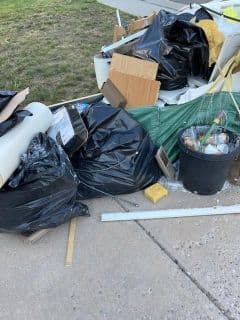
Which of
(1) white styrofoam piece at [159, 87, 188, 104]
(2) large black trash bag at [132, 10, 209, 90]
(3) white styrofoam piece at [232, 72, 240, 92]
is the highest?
(2) large black trash bag at [132, 10, 209, 90]

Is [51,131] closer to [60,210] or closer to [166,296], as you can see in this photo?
[60,210]

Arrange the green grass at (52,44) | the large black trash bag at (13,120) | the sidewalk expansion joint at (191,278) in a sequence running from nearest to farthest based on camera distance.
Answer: the sidewalk expansion joint at (191,278), the large black trash bag at (13,120), the green grass at (52,44)

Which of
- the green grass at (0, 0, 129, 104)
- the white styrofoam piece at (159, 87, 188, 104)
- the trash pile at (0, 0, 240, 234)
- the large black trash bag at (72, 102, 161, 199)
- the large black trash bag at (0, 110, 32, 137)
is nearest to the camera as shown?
the large black trash bag at (0, 110, 32, 137)

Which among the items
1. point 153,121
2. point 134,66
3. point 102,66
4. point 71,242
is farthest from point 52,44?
point 71,242

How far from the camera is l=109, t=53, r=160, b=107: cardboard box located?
2939 millimetres

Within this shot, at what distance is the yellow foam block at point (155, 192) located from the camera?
2818mm

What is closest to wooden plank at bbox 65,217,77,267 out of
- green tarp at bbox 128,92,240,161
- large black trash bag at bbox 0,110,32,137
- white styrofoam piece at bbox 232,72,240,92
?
large black trash bag at bbox 0,110,32,137

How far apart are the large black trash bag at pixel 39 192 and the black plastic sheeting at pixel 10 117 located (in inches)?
6.1

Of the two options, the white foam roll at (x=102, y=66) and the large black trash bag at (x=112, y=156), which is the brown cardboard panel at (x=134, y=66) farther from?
the large black trash bag at (x=112, y=156)

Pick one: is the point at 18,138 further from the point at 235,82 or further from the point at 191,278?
the point at 235,82

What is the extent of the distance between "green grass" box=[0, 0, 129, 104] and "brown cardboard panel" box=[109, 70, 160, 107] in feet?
4.09

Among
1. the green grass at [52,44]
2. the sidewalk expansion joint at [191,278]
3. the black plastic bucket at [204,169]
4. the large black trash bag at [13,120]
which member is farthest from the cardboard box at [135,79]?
the green grass at [52,44]

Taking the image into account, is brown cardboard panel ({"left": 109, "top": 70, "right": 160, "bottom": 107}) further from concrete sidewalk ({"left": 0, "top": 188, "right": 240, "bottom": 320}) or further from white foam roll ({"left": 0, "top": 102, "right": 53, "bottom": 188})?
concrete sidewalk ({"left": 0, "top": 188, "right": 240, "bottom": 320})

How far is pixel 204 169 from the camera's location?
272cm
